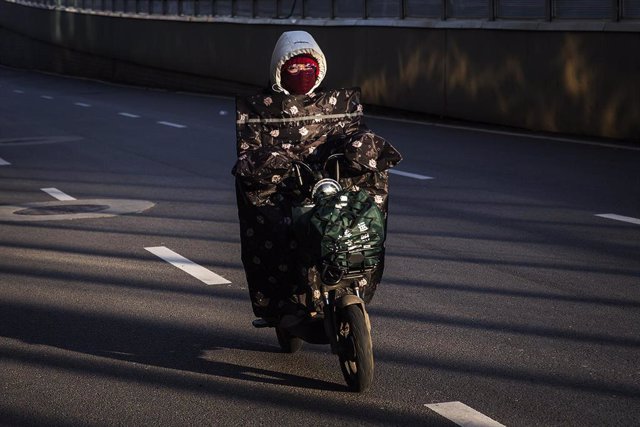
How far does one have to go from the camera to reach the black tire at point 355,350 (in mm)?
5973

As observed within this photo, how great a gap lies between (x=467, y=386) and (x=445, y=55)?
731 inches

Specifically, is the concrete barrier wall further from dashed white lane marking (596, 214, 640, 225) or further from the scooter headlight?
the scooter headlight

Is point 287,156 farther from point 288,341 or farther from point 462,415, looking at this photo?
point 462,415

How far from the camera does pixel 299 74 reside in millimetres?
6766

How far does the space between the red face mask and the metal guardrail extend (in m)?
13.5

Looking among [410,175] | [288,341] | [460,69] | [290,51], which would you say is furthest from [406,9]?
[290,51]

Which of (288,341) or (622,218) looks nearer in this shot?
(288,341)

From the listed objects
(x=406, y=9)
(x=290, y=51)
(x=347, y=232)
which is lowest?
(x=347, y=232)

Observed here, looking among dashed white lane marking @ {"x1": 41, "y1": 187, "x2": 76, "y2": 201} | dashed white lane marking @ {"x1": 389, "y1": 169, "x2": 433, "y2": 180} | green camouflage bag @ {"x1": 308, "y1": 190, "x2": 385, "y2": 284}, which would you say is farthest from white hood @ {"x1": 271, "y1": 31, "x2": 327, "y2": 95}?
dashed white lane marking @ {"x1": 389, "y1": 169, "x2": 433, "y2": 180}

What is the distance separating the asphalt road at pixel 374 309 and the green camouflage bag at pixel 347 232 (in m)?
0.60

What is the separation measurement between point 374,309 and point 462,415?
2.43 metres

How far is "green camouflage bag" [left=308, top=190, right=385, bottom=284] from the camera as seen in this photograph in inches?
232

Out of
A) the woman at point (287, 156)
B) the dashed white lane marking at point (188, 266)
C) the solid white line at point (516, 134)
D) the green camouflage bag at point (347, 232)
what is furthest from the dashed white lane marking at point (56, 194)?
the green camouflage bag at point (347, 232)

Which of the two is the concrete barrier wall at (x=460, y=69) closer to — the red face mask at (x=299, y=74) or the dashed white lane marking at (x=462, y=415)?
the red face mask at (x=299, y=74)
